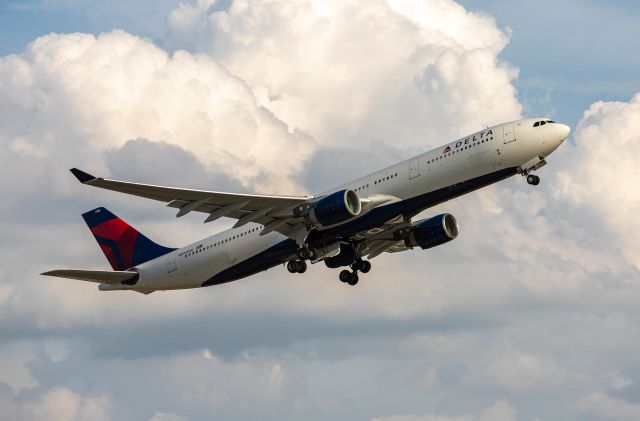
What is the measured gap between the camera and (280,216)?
7244 centimetres

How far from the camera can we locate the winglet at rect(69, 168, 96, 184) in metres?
62.3

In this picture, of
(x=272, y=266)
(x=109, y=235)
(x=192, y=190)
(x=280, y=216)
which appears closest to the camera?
(x=192, y=190)

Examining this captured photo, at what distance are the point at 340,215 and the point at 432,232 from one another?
38.4ft

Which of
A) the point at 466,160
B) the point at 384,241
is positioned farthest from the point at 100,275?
the point at 466,160

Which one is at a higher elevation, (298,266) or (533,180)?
(533,180)

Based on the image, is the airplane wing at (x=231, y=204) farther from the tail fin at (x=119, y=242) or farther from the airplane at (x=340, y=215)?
the tail fin at (x=119, y=242)

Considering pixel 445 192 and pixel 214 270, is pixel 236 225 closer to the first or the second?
pixel 214 270

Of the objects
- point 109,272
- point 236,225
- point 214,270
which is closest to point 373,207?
point 236,225

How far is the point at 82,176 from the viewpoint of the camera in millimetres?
62938

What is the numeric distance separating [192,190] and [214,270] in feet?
40.5

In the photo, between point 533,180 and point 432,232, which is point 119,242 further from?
point 533,180

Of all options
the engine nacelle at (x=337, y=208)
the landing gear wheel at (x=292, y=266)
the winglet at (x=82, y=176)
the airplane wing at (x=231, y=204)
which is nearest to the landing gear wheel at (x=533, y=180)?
the engine nacelle at (x=337, y=208)

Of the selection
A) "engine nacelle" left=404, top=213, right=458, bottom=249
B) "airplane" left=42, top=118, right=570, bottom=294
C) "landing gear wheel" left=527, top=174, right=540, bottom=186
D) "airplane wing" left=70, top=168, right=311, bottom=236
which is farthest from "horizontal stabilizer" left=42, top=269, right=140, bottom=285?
"landing gear wheel" left=527, top=174, right=540, bottom=186

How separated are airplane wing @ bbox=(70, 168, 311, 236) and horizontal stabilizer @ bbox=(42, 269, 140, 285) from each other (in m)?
10.9
